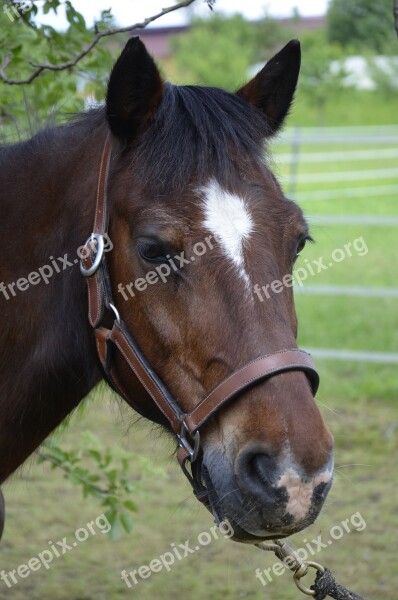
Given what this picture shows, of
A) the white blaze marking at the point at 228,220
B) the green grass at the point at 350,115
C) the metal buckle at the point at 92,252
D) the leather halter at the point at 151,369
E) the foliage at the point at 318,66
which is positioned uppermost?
the white blaze marking at the point at 228,220

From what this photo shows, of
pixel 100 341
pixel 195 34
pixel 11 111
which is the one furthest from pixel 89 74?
pixel 195 34

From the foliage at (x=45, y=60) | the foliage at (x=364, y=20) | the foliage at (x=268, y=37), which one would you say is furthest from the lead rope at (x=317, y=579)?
the foliage at (x=268, y=37)

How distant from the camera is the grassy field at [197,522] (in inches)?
168

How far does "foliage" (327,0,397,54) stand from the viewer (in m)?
4.78

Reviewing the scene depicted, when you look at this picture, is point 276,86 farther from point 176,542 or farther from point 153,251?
point 176,542

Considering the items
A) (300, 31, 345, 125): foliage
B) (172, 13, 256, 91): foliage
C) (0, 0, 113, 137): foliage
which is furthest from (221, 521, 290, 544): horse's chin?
(172, 13, 256, 91): foliage

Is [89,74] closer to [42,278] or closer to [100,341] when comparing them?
[42,278]

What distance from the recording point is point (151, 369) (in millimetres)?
2207

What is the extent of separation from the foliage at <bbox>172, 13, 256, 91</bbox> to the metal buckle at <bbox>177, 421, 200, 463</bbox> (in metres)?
27.1

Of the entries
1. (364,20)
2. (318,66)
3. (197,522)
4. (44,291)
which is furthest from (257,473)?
(318,66)

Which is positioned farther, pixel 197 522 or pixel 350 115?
pixel 350 115

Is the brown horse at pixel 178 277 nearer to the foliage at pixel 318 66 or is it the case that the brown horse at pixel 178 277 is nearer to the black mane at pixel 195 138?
the black mane at pixel 195 138

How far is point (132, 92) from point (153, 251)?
0.48 metres

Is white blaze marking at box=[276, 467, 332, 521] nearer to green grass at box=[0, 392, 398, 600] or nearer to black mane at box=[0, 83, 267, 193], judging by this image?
black mane at box=[0, 83, 267, 193]
